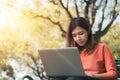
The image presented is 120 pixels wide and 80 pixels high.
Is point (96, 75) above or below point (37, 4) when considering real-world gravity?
below

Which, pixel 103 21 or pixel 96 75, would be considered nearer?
pixel 96 75

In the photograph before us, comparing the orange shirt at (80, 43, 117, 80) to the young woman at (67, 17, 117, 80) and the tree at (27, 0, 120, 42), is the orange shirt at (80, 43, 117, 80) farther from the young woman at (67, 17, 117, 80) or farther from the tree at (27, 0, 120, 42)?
the tree at (27, 0, 120, 42)

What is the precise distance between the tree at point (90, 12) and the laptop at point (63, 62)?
1471 mm

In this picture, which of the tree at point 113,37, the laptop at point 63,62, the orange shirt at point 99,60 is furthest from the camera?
the tree at point 113,37

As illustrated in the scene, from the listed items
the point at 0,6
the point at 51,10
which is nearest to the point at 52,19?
the point at 51,10

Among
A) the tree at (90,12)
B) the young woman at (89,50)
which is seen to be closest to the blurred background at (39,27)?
the tree at (90,12)

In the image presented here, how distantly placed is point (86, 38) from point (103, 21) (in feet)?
4.46

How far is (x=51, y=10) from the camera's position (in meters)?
3.87

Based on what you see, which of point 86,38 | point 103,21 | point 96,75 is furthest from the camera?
point 103,21

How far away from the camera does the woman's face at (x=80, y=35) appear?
97.5 inches

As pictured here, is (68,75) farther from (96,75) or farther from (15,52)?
(15,52)

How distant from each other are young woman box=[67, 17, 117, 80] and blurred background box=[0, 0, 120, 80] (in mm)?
1300

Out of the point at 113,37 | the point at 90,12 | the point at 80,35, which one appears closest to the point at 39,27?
the point at 90,12

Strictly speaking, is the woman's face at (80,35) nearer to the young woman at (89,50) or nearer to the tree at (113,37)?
the young woman at (89,50)
